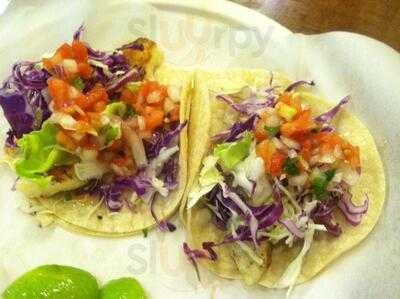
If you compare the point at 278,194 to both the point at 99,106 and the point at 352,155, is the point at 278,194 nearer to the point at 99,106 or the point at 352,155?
the point at 352,155

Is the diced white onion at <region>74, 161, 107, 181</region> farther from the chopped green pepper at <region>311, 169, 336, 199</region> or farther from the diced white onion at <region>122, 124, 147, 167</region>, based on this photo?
the chopped green pepper at <region>311, 169, 336, 199</region>

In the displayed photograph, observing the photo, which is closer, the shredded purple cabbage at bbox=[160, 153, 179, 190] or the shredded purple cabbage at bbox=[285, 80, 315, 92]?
the shredded purple cabbage at bbox=[160, 153, 179, 190]

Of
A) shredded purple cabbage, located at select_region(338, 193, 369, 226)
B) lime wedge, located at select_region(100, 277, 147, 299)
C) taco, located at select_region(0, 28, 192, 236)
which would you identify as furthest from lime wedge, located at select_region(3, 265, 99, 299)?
shredded purple cabbage, located at select_region(338, 193, 369, 226)

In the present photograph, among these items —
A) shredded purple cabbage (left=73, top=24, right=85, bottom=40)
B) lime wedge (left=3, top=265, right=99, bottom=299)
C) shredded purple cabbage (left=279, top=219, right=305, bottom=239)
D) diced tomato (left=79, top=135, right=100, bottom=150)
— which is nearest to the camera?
lime wedge (left=3, top=265, right=99, bottom=299)

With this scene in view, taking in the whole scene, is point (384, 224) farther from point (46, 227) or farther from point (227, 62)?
point (46, 227)

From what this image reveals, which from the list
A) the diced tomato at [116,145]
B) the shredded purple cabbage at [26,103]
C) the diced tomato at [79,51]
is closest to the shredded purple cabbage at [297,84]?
the diced tomato at [116,145]

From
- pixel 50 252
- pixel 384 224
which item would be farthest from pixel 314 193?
pixel 50 252

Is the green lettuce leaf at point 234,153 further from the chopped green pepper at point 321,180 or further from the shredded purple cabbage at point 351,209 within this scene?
the shredded purple cabbage at point 351,209
